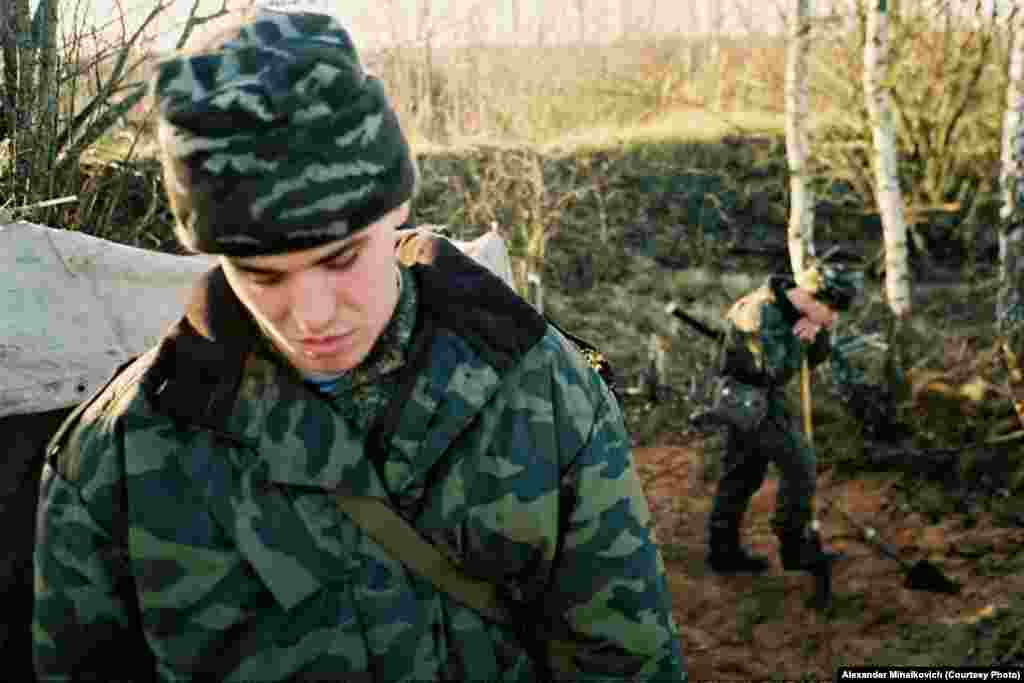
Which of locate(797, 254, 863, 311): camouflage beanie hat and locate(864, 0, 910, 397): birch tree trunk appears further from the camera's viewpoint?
locate(864, 0, 910, 397): birch tree trunk

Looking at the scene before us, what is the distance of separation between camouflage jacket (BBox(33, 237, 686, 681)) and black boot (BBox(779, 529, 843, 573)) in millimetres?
3979

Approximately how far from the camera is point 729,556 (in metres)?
5.69

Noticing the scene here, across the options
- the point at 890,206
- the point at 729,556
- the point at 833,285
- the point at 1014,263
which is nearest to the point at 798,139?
the point at 890,206

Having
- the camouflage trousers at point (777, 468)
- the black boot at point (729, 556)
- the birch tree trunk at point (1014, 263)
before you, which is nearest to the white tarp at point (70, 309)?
the camouflage trousers at point (777, 468)

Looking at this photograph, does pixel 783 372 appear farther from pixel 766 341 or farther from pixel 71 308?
pixel 71 308

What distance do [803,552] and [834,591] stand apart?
1.12ft

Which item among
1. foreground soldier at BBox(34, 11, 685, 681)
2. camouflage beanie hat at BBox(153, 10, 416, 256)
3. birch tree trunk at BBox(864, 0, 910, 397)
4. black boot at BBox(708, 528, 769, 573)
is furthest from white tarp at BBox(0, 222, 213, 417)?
birch tree trunk at BBox(864, 0, 910, 397)

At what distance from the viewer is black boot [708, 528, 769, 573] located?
18.5ft

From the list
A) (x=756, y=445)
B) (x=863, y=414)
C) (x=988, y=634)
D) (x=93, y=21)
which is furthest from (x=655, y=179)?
(x=93, y=21)

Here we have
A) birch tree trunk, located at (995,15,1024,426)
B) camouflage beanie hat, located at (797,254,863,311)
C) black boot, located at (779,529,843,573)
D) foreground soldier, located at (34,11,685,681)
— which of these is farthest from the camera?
black boot, located at (779,529,843,573)

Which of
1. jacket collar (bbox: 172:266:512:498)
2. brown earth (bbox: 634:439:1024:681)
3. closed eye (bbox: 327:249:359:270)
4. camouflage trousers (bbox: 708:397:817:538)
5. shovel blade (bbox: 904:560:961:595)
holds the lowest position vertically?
brown earth (bbox: 634:439:1024:681)

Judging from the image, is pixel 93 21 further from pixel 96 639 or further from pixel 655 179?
pixel 655 179

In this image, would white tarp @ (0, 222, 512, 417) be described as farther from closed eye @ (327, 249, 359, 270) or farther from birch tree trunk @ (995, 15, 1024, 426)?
birch tree trunk @ (995, 15, 1024, 426)

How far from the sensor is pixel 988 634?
15.8ft
